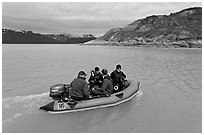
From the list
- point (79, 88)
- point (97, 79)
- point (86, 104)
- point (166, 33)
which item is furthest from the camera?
point (166, 33)

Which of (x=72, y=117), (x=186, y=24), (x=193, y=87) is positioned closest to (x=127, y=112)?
(x=72, y=117)

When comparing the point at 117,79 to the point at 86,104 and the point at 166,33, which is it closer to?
the point at 86,104

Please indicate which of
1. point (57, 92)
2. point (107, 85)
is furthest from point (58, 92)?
point (107, 85)

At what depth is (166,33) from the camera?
328ft

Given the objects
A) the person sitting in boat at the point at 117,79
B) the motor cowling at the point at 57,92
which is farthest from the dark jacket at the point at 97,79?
the motor cowling at the point at 57,92

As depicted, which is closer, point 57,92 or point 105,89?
point 57,92

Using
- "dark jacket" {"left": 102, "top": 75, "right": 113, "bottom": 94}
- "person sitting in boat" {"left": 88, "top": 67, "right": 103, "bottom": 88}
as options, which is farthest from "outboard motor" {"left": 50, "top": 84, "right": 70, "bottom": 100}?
"dark jacket" {"left": 102, "top": 75, "right": 113, "bottom": 94}

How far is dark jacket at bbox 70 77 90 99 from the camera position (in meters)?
7.19

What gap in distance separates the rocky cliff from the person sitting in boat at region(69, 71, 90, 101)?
76.3m

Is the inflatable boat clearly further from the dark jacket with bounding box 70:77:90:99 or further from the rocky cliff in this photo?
the rocky cliff

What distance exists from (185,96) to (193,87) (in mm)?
1959

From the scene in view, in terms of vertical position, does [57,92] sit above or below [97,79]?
below

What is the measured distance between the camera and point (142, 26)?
132m

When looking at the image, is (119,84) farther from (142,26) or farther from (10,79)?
(142,26)
